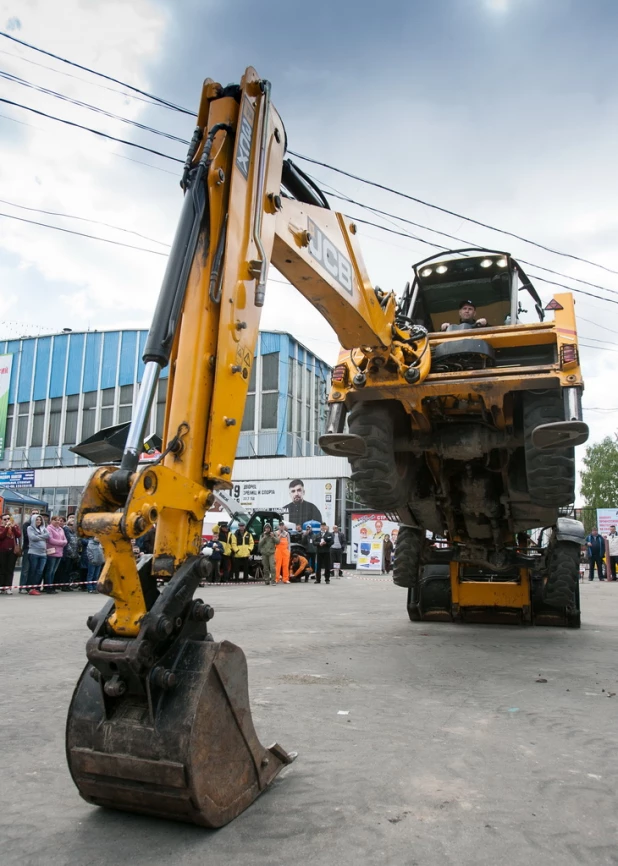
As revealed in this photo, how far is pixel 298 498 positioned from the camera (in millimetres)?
27484

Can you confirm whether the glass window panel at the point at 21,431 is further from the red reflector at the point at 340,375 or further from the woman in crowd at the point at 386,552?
the red reflector at the point at 340,375

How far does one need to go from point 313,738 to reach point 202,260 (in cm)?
257

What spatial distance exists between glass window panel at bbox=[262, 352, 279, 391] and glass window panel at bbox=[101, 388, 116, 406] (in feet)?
26.7

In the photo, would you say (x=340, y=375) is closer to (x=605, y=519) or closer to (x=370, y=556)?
(x=370, y=556)

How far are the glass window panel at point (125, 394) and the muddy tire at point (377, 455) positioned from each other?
94.0ft

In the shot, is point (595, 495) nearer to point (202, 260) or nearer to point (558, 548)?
Answer: point (558, 548)

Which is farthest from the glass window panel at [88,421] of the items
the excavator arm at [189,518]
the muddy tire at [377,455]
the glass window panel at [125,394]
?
the excavator arm at [189,518]

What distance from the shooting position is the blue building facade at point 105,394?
101 feet

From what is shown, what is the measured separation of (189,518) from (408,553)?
5721 mm

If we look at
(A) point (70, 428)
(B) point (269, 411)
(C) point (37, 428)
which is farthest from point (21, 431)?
(B) point (269, 411)

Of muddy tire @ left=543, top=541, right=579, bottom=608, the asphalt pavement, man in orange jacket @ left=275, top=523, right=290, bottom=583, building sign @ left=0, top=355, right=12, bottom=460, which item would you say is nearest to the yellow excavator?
the asphalt pavement

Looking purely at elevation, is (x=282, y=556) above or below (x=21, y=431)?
below

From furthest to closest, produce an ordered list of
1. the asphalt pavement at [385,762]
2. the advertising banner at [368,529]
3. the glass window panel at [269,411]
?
the glass window panel at [269,411]
the advertising banner at [368,529]
the asphalt pavement at [385,762]

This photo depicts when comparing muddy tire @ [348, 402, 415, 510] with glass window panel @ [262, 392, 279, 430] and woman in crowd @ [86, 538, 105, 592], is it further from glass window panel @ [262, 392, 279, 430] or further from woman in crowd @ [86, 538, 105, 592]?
glass window panel @ [262, 392, 279, 430]
